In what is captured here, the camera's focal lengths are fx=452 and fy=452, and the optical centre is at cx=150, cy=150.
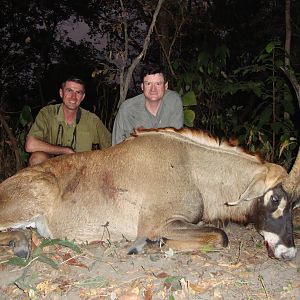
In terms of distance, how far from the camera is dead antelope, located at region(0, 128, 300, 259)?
375 centimetres

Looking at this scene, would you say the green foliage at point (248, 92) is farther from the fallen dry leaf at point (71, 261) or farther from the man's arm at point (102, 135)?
the fallen dry leaf at point (71, 261)

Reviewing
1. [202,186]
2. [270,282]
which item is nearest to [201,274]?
[270,282]

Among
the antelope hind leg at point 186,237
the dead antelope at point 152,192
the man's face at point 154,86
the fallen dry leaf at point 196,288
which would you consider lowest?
the fallen dry leaf at point 196,288

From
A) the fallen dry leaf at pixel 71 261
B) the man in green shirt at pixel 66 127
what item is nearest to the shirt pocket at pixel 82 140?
the man in green shirt at pixel 66 127

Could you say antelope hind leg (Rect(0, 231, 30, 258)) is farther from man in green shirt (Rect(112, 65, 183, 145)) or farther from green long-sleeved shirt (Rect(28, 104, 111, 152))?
man in green shirt (Rect(112, 65, 183, 145))

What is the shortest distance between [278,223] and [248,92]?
3.68 m

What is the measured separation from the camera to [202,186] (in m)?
4.04

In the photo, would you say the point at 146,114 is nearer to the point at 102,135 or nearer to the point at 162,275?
the point at 102,135

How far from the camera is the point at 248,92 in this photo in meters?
7.02

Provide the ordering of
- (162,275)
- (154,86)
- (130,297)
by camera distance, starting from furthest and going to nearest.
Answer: (154,86) → (162,275) → (130,297)

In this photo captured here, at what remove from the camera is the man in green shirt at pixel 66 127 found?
16.5ft

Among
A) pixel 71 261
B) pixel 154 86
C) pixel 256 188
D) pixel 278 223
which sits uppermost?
pixel 154 86

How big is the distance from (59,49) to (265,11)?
10.2m

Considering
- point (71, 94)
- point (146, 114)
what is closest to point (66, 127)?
point (71, 94)
